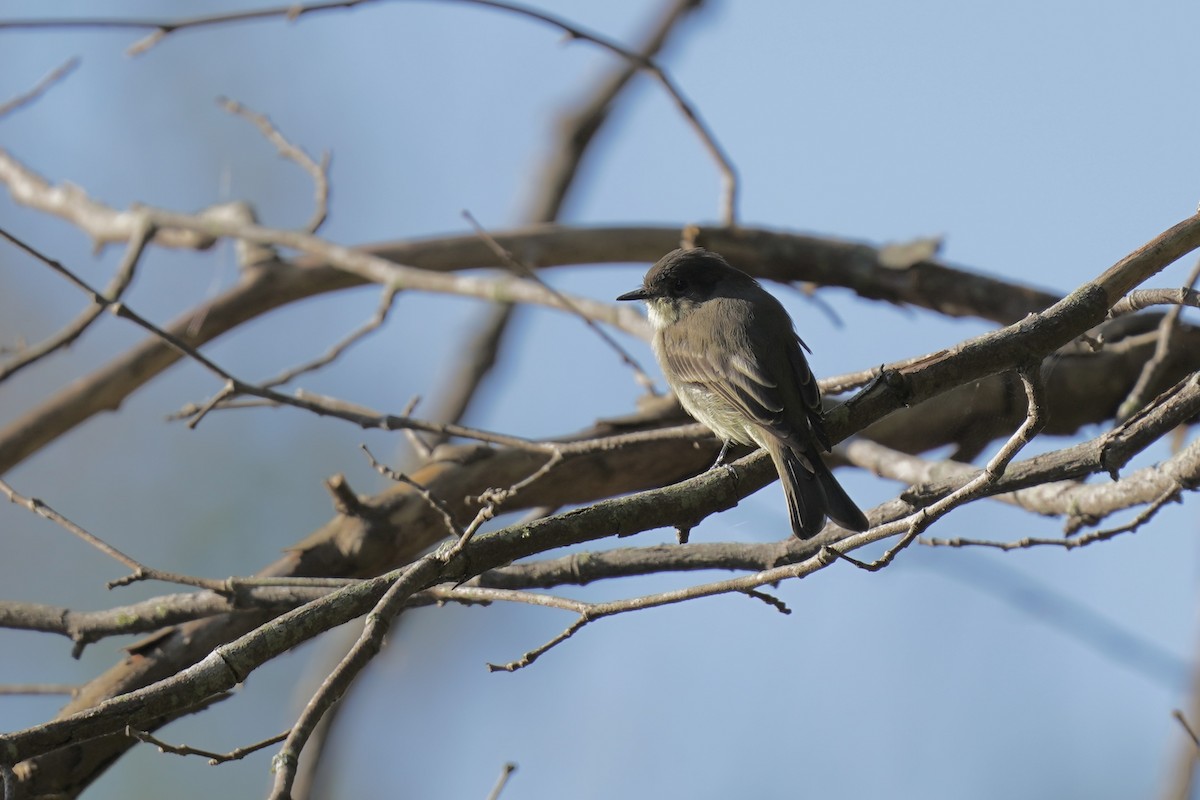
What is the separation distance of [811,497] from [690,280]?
1.62 m

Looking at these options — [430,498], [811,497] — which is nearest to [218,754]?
[430,498]

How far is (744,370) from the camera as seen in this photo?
4383 millimetres

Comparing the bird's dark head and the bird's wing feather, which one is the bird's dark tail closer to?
the bird's wing feather

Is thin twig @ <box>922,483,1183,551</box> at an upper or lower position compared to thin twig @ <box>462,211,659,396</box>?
lower

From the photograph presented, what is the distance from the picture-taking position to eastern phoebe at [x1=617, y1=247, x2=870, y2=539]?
3.72 m

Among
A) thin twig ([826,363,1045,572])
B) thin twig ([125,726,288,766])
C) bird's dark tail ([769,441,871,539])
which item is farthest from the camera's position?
bird's dark tail ([769,441,871,539])

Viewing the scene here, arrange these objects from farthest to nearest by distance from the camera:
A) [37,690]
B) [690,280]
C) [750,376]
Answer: [690,280], [750,376], [37,690]

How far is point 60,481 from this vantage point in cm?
1034

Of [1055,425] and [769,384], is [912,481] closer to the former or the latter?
[769,384]

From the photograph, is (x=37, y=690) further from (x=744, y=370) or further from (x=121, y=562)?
(x=744, y=370)

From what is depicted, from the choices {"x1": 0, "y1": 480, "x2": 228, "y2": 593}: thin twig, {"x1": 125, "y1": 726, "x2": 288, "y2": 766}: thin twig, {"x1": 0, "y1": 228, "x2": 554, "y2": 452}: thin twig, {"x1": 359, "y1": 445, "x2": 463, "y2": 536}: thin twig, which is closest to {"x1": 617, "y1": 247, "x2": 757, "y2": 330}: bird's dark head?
{"x1": 0, "y1": 228, "x2": 554, "y2": 452}: thin twig

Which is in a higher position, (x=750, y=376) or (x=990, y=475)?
(x=750, y=376)

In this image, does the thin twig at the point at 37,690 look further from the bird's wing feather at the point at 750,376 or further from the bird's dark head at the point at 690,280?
the bird's dark head at the point at 690,280

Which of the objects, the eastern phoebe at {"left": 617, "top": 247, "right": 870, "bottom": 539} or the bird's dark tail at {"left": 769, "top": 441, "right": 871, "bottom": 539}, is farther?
the eastern phoebe at {"left": 617, "top": 247, "right": 870, "bottom": 539}
